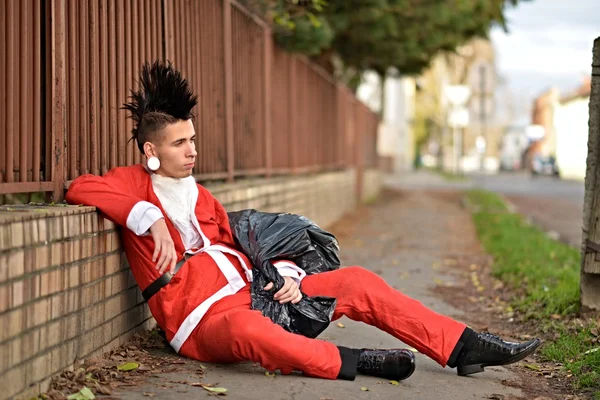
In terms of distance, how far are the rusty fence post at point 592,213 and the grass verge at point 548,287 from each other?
250mm

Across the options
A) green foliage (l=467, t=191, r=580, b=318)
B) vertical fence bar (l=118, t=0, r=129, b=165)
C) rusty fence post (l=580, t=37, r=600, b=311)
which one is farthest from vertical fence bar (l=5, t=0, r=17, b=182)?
green foliage (l=467, t=191, r=580, b=318)

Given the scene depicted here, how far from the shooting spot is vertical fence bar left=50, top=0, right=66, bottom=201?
5.06 m

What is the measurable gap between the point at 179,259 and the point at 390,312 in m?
1.10

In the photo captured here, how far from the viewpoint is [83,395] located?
439 centimetres

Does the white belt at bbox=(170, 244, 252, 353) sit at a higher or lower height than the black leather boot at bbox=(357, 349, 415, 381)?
higher

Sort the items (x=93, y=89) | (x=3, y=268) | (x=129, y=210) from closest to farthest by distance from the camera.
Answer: (x=3, y=268)
(x=129, y=210)
(x=93, y=89)

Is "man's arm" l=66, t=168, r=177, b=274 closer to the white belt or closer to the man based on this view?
the man

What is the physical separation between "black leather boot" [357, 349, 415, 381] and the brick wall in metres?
1.29

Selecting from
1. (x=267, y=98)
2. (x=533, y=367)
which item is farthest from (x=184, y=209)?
(x=267, y=98)

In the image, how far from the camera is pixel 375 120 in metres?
32.6

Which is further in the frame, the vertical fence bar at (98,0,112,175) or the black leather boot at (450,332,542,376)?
the vertical fence bar at (98,0,112,175)

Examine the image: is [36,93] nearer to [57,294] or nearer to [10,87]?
[10,87]

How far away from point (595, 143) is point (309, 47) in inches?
279

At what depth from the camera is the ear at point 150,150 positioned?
5316mm
